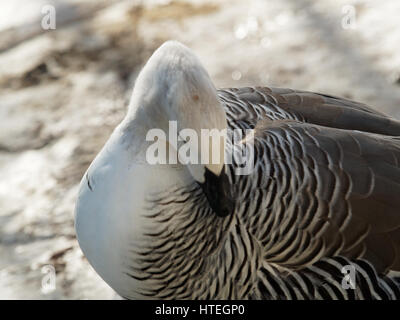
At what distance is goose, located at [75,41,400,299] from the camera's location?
8.60 feet

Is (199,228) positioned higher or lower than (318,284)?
higher

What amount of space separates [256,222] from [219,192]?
12.4 inches

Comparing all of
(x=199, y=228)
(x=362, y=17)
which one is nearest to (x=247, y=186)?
(x=199, y=228)

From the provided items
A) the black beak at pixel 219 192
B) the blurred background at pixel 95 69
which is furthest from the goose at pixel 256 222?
the blurred background at pixel 95 69

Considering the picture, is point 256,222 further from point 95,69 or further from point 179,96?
point 95,69

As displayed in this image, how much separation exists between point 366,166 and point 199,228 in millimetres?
699

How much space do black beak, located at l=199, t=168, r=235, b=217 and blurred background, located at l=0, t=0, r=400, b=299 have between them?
1114mm

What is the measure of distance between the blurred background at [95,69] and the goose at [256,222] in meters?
0.79

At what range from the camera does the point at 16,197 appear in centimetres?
392

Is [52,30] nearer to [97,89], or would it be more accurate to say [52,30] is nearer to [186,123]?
[97,89]

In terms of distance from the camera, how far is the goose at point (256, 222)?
2.62m

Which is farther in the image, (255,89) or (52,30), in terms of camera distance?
(52,30)

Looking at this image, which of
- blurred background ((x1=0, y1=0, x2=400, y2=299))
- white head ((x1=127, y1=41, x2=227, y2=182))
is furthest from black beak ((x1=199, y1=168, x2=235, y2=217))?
blurred background ((x1=0, y1=0, x2=400, y2=299))

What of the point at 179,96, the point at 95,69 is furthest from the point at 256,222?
the point at 95,69
